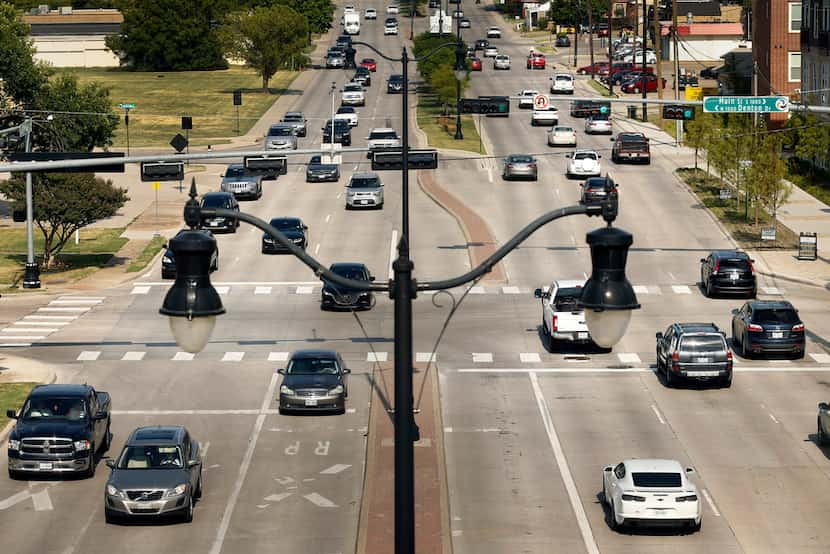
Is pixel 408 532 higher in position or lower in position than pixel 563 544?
higher

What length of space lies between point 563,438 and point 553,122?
230ft

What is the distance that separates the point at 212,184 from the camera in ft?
276

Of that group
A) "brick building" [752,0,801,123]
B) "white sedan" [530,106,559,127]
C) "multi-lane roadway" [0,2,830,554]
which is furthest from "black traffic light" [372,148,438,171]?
"brick building" [752,0,801,123]

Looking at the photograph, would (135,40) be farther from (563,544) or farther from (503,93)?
(563,544)

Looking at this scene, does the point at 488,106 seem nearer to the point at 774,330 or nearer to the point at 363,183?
the point at 774,330

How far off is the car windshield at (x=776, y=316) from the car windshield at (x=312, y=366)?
13026mm

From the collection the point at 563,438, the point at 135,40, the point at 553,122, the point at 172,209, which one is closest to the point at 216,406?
the point at 563,438

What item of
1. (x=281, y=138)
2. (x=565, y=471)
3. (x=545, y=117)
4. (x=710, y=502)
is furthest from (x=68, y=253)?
(x=545, y=117)

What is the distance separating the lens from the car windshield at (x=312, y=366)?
135 ft

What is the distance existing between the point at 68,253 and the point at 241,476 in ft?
116

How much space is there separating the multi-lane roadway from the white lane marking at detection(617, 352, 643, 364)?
13cm

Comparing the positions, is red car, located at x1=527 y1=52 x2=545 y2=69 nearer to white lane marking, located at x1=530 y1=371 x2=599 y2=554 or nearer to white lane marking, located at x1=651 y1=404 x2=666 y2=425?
white lane marking, located at x1=530 y1=371 x2=599 y2=554

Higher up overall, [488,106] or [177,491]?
[488,106]

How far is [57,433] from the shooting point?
113 feet
